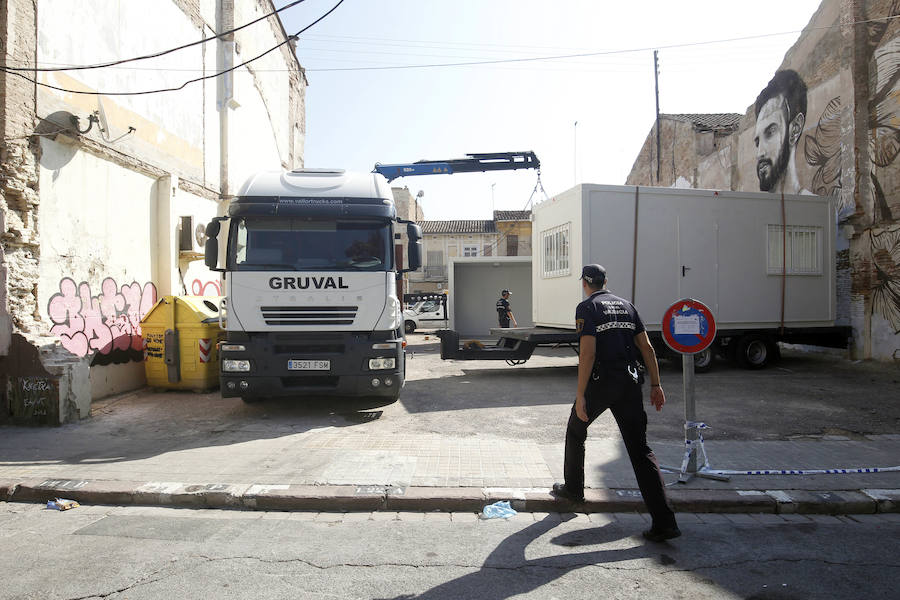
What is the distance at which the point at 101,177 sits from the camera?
938cm

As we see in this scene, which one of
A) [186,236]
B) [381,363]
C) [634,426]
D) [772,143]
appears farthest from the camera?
[772,143]

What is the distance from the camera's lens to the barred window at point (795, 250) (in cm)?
1230

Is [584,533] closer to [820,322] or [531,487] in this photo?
[531,487]

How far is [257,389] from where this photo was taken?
24.4 feet

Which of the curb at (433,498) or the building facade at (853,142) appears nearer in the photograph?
the curb at (433,498)

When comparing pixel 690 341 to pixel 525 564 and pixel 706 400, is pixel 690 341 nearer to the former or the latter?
pixel 525 564

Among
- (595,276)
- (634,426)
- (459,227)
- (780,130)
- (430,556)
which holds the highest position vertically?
(459,227)

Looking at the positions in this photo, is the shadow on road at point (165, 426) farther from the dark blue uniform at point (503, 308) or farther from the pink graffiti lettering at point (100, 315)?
the dark blue uniform at point (503, 308)

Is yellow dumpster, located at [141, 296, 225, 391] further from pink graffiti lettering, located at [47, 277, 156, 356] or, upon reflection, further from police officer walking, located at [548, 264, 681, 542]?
police officer walking, located at [548, 264, 681, 542]

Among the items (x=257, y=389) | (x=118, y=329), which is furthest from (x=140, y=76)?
(x=257, y=389)

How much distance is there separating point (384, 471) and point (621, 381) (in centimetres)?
239

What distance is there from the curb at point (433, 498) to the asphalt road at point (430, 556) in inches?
4.6

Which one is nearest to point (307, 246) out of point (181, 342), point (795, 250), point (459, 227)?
point (181, 342)

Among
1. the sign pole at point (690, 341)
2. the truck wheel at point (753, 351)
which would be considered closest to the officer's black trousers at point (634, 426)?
the sign pole at point (690, 341)
